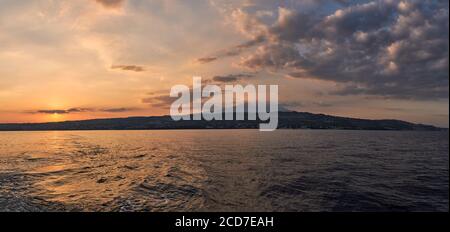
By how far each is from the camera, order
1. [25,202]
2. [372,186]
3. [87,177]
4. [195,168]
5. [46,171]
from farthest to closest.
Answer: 1. [195,168]
2. [46,171]
3. [87,177]
4. [372,186]
5. [25,202]

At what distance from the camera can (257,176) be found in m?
35.9

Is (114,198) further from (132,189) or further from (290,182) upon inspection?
(290,182)

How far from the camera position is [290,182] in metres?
32.1

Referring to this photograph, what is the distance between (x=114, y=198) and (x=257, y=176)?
1623 cm

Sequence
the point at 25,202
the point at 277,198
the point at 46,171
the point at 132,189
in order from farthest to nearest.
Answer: the point at 46,171 < the point at 132,189 < the point at 277,198 < the point at 25,202
